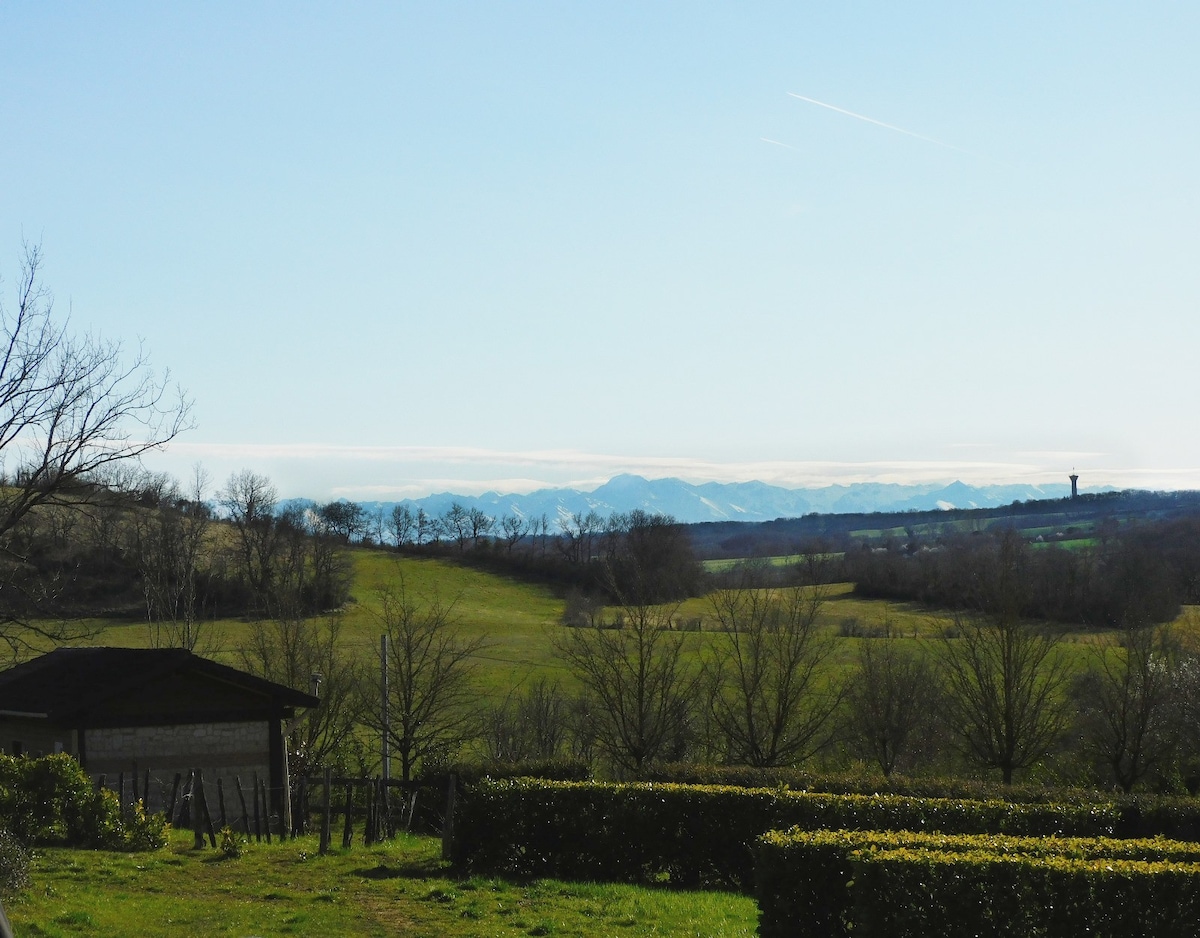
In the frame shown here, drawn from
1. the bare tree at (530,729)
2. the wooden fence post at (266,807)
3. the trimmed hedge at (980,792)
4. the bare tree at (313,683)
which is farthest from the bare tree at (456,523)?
the trimmed hedge at (980,792)

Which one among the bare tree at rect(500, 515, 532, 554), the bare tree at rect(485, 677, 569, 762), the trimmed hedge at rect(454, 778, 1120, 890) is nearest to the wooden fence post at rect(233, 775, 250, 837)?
the trimmed hedge at rect(454, 778, 1120, 890)

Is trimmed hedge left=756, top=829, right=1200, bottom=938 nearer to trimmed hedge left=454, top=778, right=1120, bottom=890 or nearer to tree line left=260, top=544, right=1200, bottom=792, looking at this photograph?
trimmed hedge left=454, top=778, right=1120, bottom=890

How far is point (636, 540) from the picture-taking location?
68.0 meters

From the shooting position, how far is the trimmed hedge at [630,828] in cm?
1717

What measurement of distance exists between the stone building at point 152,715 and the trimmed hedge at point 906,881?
15138mm

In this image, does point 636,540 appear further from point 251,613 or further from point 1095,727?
point 1095,727

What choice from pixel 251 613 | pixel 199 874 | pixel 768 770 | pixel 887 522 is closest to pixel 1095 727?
pixel 768 770

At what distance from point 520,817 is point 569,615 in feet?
162

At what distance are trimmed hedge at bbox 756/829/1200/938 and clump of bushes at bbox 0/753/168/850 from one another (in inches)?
441

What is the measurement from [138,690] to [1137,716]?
2958cm

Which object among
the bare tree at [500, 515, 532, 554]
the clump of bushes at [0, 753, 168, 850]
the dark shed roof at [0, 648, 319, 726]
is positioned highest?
the bare tree at [500, 515, 532, 554]

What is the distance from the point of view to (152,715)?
23250 millimetres

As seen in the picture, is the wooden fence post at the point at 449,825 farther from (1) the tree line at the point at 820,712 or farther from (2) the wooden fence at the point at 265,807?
(1) the tree line at the point at 820,712

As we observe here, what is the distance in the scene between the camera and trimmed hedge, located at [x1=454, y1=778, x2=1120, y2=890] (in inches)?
676
